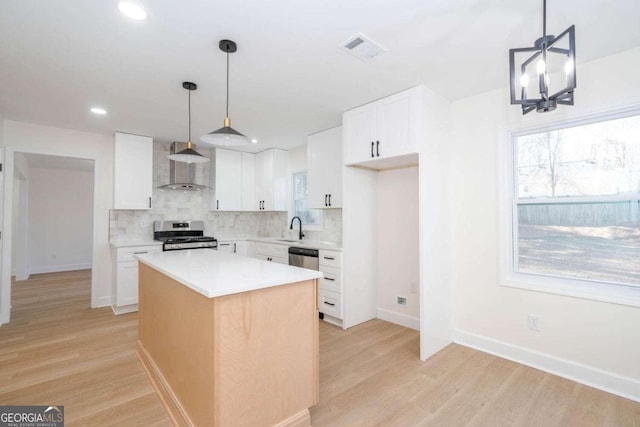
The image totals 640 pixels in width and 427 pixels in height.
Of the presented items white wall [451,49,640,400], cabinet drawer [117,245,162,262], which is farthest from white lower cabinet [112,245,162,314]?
white wall [451,49,640,400]

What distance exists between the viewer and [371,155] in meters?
3.10

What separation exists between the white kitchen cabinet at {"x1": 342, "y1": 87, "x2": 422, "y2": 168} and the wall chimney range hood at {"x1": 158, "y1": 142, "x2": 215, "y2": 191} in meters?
2.57

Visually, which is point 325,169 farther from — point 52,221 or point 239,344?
point 52,221

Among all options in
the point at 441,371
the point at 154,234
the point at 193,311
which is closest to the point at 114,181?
the point at 154,234

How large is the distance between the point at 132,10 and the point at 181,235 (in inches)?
143

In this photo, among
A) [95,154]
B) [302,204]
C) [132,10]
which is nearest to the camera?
[132,10]

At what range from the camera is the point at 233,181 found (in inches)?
204

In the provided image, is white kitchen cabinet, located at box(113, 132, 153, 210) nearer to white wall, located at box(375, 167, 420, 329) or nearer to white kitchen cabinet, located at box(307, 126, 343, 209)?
white kitchen cabinet, located at box(307, 126, 343, 209)

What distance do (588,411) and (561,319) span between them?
67 cm

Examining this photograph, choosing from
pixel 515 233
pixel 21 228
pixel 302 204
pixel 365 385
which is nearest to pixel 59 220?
pixel 21 228

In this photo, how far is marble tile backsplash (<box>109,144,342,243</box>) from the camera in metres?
4.43

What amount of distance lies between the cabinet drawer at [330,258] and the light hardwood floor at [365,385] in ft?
2.47

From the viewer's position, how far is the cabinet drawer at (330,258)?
3477 millimetres

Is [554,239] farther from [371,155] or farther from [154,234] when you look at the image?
[154,234]
